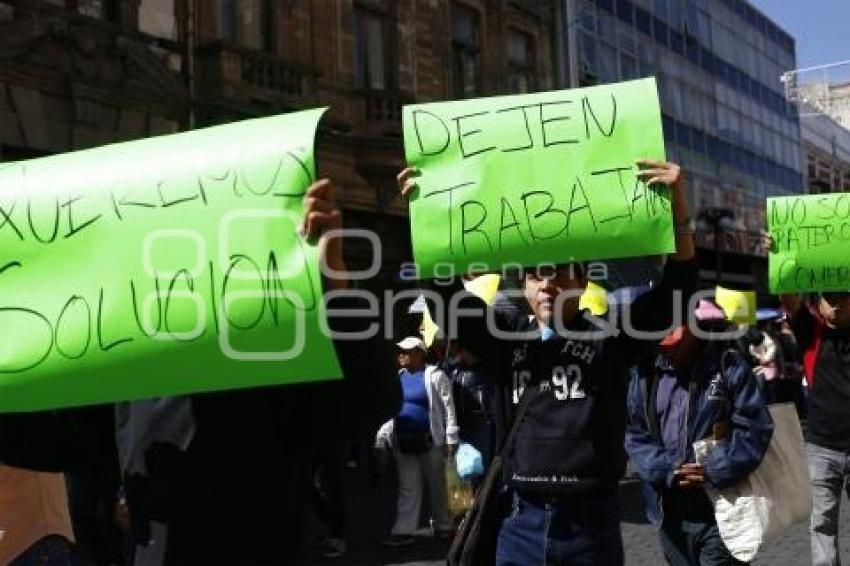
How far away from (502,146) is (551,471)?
95cm

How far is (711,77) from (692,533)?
30467 mm

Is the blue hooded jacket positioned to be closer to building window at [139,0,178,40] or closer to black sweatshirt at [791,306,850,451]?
black sweatshirt at [791,306,850,451]

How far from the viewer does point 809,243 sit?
5.18 meters

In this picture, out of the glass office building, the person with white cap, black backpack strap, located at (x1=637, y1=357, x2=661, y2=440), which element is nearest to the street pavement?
the person with white cap

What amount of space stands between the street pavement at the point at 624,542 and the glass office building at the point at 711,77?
14802 millimetres

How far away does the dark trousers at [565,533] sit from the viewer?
A: 3162 millimetres

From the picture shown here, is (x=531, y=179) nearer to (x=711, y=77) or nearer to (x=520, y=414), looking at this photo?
(x=520, y=414)

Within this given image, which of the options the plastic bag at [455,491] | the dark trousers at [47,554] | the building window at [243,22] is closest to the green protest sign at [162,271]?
the dark trousers at [47,554]

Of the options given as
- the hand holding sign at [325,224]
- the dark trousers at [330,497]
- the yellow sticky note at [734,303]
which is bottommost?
the dark trousers at [330,497]

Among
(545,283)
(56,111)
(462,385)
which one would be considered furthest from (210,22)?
(545,283)

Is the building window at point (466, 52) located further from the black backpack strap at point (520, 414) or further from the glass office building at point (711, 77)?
the black backpack strap at point (520, 414)

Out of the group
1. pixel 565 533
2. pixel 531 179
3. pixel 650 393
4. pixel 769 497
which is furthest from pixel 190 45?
pixel 565 533

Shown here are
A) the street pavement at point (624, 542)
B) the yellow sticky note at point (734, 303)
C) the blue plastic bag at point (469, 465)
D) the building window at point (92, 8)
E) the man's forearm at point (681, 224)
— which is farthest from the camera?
the building window at point (92, 8)

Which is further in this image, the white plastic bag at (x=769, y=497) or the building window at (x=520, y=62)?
the building window at (x=520, y=62)
